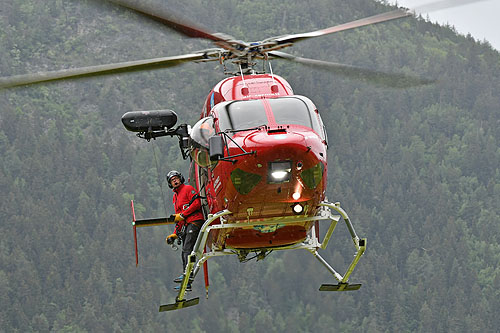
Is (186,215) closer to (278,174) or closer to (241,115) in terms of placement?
(241,115)

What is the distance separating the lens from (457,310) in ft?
377

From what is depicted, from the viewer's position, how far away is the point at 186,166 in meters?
116

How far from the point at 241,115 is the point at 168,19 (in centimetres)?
216

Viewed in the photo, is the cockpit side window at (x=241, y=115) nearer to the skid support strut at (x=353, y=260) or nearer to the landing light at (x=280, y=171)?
the landing light at (x=280, y=171)

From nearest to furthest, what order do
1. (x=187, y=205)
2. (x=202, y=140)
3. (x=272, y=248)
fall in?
(x=202, y=140) → (x=272, y=248) → (x=187, y=205)

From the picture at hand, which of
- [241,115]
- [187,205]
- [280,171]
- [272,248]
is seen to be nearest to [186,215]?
[187,205]

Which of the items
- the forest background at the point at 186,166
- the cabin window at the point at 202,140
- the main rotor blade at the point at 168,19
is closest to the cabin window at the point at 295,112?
the cabin window at the point at 202,140

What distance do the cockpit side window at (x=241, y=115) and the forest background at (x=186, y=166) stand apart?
50757 millimetres

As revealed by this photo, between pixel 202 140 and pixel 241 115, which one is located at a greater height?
pixel 241 115

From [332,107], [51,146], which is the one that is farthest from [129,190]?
[332,107]

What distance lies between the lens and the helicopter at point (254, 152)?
19375 millimetres

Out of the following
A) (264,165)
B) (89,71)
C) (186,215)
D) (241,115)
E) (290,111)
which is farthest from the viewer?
(186,215)

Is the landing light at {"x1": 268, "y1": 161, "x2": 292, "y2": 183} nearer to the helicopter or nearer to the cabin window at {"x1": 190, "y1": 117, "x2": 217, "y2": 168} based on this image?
the helicopter

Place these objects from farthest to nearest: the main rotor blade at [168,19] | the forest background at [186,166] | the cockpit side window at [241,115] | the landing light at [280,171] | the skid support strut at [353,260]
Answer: the forest background at [186,166], the skid support strut at [353,260], the cockpit side window at [241,115], the landing light at [280,171], the main rotor blade at [168,19]
